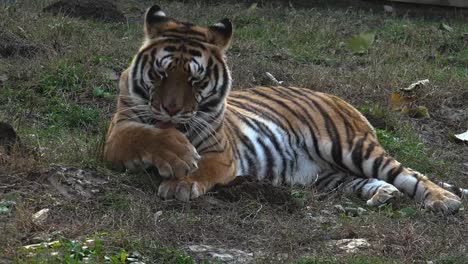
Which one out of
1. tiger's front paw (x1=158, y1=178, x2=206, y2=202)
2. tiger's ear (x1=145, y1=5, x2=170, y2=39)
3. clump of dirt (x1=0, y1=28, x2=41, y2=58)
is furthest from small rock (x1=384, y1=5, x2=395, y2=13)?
tiger's front paw (x1=158, y1=178, x2=206, y2=202)

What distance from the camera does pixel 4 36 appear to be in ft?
27.7

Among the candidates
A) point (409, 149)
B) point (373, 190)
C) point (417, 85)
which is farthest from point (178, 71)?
point (417, 85)

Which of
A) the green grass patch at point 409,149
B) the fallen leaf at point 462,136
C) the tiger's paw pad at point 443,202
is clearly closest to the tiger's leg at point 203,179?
the tiger's paw pad at point 443,202

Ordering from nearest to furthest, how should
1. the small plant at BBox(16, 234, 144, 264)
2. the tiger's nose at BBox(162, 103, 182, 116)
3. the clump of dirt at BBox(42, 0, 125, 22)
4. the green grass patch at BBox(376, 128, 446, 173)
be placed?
the small plant at BBox(16, 234, 144, 264)
the tiger's nose at BBox(162, 103, 182, 116)
the green grass patch at BBox(376, 128, 446, 173)
the clump of dirt at BBox(42, 0, 125, 22)

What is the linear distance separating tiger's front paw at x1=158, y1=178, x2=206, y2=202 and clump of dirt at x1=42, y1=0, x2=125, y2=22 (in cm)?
529

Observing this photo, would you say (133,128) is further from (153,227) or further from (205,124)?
(153,227)

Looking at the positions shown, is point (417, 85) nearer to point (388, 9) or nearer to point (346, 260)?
point (388, 9)

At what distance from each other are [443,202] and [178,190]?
1.54 m

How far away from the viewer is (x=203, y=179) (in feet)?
17.0

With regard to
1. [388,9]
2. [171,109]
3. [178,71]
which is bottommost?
[388,9]

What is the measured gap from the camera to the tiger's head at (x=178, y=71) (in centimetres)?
512

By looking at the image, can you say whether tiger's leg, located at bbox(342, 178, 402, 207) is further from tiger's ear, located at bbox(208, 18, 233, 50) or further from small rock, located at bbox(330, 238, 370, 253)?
tiger's ear, located at bbox(208, 18, 233, 50)

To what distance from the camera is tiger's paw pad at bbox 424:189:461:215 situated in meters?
5.45

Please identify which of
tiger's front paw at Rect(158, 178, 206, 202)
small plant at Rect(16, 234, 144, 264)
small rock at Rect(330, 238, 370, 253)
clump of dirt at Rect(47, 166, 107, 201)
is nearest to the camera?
small plant at Rect(16, 234, 144, 264)
